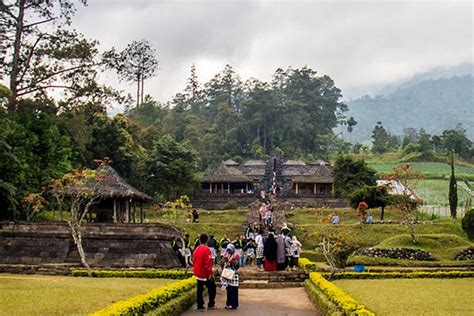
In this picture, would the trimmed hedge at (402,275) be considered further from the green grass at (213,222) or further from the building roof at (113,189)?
the building roof at (113,189)

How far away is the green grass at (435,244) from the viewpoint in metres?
28.6

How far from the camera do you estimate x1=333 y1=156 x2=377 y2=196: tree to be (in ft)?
160

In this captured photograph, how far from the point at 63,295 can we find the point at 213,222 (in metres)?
27.9

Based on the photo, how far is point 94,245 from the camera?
2588cm

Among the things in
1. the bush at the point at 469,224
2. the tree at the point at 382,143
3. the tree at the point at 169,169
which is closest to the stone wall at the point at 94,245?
the bush at the point at 469,224

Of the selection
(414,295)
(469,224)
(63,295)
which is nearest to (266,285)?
(414,295)

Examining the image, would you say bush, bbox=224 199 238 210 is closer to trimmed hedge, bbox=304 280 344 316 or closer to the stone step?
the stone step

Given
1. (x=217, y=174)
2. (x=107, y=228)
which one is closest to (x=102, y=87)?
(x=107, y=228)

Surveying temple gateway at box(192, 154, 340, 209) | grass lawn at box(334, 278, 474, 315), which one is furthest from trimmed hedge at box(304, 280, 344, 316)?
temple gateway at box(192, 154, 340, 209)

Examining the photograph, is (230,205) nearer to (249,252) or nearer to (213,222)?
(213,222)

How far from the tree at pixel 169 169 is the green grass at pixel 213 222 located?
4477 mm

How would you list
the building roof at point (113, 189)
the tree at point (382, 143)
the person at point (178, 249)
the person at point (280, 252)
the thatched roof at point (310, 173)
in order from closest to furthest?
the person at point (280, 252) < the person at point (178, 249) < the building roof at point (113, 189) < the thatched roof at point (310, 173) < the tree at point (382, 143)

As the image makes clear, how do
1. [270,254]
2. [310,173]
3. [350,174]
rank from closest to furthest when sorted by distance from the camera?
[270,254]
[350,174]
[310,173]

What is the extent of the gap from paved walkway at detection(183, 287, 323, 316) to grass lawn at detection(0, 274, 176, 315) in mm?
1881
